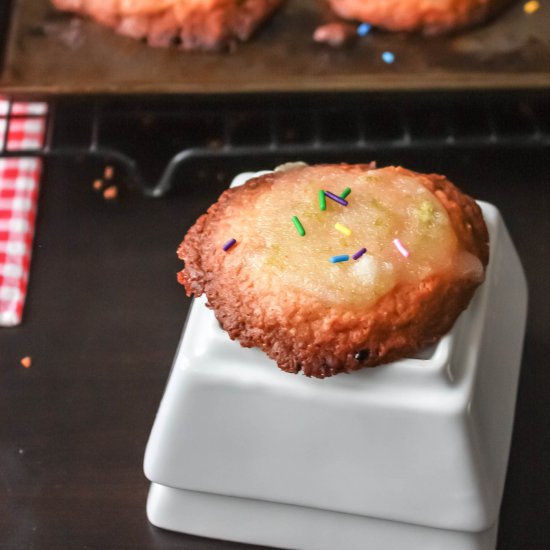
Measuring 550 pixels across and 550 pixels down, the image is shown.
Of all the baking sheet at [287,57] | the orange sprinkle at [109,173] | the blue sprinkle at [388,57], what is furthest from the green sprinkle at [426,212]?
the orange sprinkle at [109,173]

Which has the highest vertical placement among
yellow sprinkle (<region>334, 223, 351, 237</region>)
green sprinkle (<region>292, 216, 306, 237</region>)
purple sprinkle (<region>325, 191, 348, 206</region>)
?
purple sprinkle (<region>325, 191, 348, 206</region>)

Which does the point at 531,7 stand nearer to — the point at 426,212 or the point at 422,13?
the point at 422,13

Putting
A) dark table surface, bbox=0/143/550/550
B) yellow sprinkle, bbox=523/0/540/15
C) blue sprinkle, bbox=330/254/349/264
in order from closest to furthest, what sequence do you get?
blue sprinkle, bbox=330/254/349/264, dark table surface, bbox=0/143/550/550, yellow sprinkle, bbox=523/0/540/15

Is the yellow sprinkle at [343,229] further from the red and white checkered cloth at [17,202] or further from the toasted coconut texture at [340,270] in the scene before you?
the red and white checkered cloth at [17,202]

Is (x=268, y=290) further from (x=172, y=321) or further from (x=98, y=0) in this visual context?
(x=98, y=0)

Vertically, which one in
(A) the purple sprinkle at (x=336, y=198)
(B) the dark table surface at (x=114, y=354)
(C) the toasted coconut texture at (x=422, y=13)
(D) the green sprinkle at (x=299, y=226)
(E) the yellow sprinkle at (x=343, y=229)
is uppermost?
(A) the purple sprinkle at (x=336, y=198)

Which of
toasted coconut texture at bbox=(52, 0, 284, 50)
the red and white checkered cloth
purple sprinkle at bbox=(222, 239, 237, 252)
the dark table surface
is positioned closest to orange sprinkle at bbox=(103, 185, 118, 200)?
the dark table surface

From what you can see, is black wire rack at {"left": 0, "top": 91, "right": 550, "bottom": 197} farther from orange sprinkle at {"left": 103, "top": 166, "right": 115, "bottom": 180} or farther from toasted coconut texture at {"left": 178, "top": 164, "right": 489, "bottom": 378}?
toasted coconut texture at {"left": 178, "top": 164, "right": 489, "bottom": 378}

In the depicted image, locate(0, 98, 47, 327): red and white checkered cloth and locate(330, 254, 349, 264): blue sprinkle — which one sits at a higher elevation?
locate(330, 254, 349, 264): blue sprinkle
